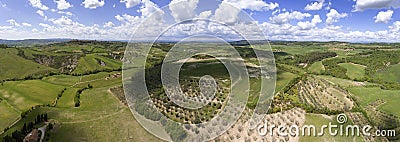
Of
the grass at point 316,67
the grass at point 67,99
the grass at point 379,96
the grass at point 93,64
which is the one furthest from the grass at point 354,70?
the grass at point 93,64

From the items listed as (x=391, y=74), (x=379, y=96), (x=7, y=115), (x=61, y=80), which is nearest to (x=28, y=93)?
(x=7, y=115)

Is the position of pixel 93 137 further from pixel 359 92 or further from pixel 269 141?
pixel 359 92

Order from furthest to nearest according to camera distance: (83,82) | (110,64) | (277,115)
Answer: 1. (110,64)
2. (83,82)
3. (277,115)

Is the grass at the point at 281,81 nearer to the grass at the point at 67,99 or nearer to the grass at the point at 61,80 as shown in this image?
the grass at the point at 67,99

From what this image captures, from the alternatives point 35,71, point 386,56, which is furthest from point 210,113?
point 386,56

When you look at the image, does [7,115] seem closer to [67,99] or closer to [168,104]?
[67,99]

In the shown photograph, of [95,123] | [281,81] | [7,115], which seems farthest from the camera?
[281,81]
